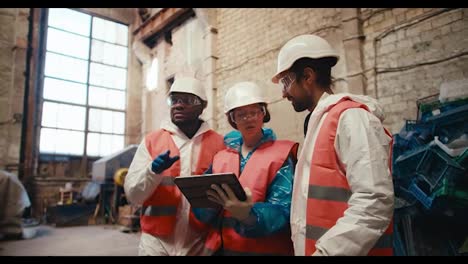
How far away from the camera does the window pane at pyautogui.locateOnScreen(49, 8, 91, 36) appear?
10.9 m

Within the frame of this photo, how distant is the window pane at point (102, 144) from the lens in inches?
438

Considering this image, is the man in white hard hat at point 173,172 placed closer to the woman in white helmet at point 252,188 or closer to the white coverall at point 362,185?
the woman in white helmet at point 252,188

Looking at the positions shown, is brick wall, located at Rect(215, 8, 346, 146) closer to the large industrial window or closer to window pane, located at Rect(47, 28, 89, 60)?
the large industrial window

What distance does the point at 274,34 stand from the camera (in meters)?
6.47

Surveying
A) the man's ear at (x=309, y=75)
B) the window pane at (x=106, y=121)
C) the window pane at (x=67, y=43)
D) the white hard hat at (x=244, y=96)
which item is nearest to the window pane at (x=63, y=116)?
the window pane at (x=106, y=121)

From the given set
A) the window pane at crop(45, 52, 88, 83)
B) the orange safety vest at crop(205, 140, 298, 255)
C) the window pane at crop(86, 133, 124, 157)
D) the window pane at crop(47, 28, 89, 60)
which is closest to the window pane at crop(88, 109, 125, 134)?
the window pane at crop(86, 133, 124, 157)

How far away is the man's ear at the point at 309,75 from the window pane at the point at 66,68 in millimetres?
11398

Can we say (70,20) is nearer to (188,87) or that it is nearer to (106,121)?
(106,121)

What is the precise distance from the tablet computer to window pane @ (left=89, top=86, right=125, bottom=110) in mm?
10906

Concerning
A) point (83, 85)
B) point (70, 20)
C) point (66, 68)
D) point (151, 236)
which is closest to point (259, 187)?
point (151, 236)

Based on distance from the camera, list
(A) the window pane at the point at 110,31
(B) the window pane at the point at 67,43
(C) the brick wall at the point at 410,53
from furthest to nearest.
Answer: (A) the window pane at the point at 110,31 → (B) the window pane at the point at 67,43 → (C) the brick wall at the point at 410,53

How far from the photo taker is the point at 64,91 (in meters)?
10.7

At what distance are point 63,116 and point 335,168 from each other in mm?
11426

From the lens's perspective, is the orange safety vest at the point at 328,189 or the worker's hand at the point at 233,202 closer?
the orange safety vest at the point at 328,189
